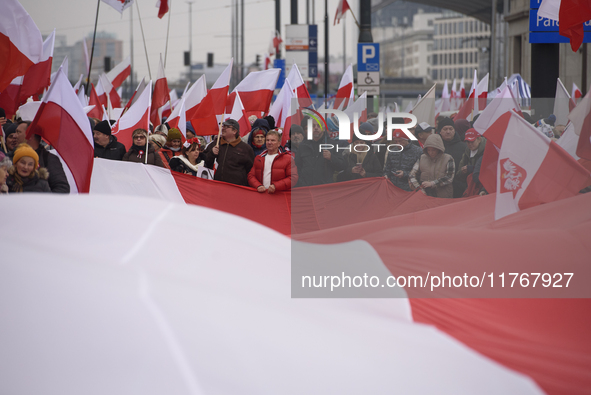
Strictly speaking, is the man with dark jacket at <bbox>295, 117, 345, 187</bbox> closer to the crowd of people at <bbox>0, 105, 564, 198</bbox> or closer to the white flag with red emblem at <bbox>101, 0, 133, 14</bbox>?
the crowd of people at <bbox>0, 105, 564, 198</bbox>

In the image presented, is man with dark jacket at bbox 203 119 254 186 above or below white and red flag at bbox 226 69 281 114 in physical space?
below

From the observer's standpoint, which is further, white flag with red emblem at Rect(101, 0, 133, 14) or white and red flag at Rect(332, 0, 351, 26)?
white and red flag at Rect(332, 0, 351, 26)

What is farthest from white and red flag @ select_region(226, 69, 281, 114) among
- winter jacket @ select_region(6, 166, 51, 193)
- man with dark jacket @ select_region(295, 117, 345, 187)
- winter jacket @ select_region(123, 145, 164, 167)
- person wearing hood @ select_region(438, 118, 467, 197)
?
winter jacket @ select_region(6, 166, 51, 193)

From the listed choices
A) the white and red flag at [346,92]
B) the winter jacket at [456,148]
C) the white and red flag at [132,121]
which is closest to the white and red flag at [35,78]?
the white and red flag at [132,121]

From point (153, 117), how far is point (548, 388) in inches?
517

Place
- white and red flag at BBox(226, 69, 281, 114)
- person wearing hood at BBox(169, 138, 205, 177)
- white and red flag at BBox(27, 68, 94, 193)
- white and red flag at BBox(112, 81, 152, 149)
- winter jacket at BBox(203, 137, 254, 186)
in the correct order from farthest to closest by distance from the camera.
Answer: white and red flag at BBox(226, 69, 281, 114), white and red flag at BBox(112, 81, 152, 149), person wearing hood at BBox(169, 138, 205, 177), winter jacket at BBox(203, 137, 254, 186), white and red flag at BBox(27, 68, 94, 193)

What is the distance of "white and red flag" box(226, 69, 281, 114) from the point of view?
1249 centimetres

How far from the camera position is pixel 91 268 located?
5.77 ft

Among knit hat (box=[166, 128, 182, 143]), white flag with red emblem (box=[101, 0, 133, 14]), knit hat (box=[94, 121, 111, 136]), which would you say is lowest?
knit hat (box=[166, 128, 182, 143])

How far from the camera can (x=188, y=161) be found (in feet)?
27.2

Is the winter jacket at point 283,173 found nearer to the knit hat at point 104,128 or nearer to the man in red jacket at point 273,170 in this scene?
the man in red jacket at point 273,170

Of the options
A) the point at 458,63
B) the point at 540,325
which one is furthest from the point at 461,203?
the point at 458,63

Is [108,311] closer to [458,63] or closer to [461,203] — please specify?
[461,203]

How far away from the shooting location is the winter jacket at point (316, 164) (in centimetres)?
738
